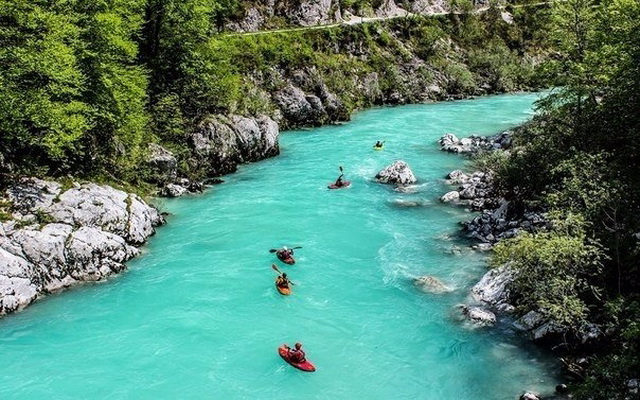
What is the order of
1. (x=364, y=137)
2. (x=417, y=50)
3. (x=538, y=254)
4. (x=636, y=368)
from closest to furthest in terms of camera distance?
(x=636, y=368)
(x=538, y=254)
(x=364, y=137)
(x=417, y=50)

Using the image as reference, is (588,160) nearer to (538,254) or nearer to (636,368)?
(538,254)

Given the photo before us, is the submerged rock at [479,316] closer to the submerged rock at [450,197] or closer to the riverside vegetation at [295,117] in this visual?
the riverside vegetation at [295,117]

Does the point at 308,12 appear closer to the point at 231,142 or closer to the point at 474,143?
the point at 474,143

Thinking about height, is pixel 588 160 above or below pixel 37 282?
above

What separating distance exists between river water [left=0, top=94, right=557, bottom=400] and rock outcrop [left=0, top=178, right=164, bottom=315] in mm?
817

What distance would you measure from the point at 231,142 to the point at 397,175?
45.5 ft

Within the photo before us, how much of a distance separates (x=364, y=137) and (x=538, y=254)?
36851 millimetres

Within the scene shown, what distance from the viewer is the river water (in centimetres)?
1847

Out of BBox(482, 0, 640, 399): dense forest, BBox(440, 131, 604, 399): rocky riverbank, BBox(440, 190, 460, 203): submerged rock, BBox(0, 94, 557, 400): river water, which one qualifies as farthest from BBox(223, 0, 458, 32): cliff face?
BBox(482, 0, 640, 399): dense forest

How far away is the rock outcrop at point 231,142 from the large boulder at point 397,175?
11345mm

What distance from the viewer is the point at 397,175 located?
A: 39656 millimetres

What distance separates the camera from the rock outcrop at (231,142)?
41.7m

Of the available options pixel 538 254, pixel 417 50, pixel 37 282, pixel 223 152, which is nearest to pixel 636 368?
pixel 538 254

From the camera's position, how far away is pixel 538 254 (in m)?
17.7
